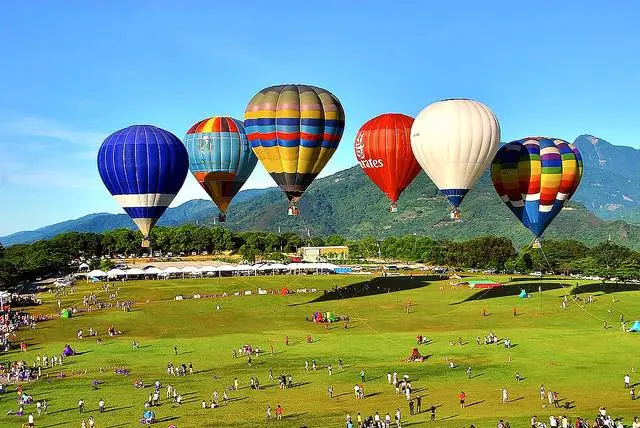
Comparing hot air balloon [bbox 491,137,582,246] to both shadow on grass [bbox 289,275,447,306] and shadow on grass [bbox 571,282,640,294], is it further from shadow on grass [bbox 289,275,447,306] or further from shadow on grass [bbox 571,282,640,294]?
shadow on grass [bbox 289,275,447,306]

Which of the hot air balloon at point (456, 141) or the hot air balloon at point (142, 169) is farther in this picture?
the hot air balloon at point (142, 169)

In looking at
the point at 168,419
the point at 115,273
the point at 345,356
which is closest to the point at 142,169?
the point at 345,356

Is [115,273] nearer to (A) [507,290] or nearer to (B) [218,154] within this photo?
(B) [218,154]

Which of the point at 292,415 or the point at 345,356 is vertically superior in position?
the point at 345,356

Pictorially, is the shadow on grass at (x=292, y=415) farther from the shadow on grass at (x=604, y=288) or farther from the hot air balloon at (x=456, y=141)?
the shadow on grass at (x=604, y=288)

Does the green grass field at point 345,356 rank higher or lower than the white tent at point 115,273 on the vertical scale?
lower

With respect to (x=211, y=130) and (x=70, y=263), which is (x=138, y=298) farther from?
(x=70, y=263)

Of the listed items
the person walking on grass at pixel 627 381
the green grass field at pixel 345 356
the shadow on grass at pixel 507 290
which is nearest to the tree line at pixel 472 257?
the shadow on grass at pixel 507 290
